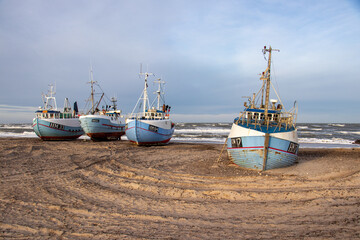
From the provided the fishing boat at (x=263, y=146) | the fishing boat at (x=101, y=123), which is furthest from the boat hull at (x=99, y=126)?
the fishing boat at (x=263, y=146)

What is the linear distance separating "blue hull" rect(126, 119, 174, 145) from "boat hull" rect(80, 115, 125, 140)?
6.02 m

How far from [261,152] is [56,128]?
26.9 m

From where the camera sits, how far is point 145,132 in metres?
23.8

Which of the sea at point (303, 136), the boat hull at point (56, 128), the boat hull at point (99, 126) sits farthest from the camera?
the sea at point (303, 136)

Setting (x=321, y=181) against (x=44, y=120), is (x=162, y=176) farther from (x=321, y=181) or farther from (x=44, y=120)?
(x=44, y=120)

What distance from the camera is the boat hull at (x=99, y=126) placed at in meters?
28.6

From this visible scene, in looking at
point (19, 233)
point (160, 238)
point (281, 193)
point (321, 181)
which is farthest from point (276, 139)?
point (19, 233)

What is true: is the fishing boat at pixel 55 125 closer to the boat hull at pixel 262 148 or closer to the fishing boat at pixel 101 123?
the fishing boat at pixel 101 123

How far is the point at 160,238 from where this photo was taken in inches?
207

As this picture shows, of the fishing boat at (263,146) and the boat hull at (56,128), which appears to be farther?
the boat hull at (56,128)

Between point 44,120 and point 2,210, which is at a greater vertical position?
point 44,120

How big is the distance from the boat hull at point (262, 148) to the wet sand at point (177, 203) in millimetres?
537

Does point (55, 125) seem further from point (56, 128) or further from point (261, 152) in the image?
point (261, 152)

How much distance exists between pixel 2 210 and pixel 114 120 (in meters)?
25.2
